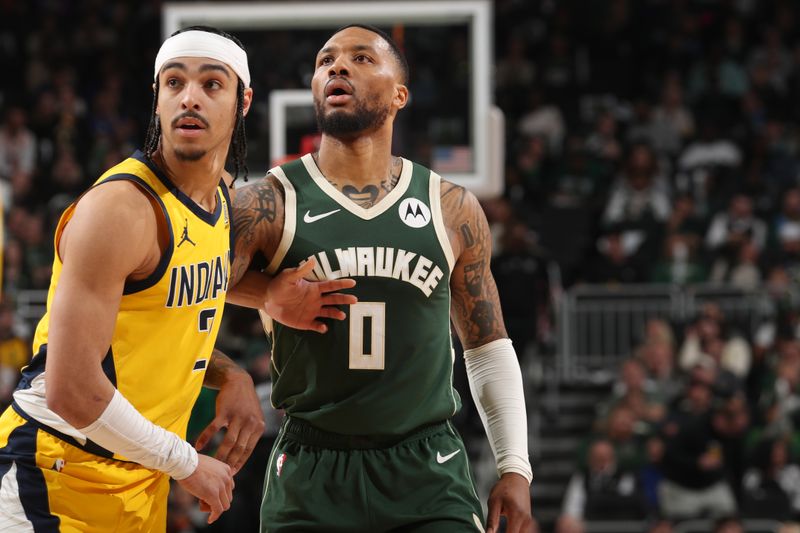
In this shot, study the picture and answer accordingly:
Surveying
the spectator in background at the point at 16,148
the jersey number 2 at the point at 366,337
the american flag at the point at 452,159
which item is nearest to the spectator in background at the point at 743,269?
the american flag at the point at 452,159

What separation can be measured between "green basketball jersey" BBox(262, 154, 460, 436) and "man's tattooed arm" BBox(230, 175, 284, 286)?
0.04 m

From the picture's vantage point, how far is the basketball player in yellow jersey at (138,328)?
3635 mm

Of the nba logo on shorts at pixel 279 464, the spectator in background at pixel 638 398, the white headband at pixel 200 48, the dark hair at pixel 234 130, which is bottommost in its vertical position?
the spectator in background at pixel 638 398

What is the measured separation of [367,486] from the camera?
4.27 meters

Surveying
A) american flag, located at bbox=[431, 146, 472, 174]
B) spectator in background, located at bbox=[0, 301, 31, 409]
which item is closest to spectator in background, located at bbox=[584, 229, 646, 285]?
american flag, located at bbox=[431, 146, 472, 174]

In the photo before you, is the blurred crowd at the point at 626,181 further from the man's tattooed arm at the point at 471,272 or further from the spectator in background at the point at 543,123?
the man's tattooed arm at the point at 471,272

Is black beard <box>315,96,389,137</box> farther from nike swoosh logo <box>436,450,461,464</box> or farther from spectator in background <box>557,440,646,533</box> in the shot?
spectator in background <box>557,440,646,533</box>

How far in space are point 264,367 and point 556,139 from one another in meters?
7.61

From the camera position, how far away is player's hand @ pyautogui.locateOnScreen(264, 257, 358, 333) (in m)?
4.24

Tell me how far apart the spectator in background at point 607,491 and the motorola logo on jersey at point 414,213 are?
8.18 m

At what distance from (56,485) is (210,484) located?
0.47 metres

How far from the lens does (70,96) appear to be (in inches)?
664

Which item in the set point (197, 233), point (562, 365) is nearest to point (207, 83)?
point (197, 233)

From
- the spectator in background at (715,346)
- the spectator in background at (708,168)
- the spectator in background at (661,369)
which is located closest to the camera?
the spectator in background at (661,369)
